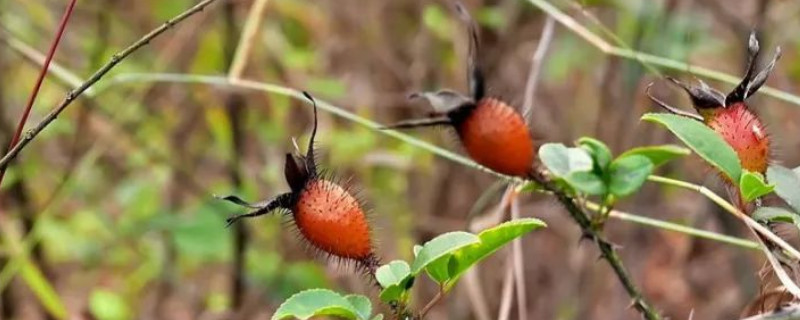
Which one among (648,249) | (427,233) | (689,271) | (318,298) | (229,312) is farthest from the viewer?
(689,271)

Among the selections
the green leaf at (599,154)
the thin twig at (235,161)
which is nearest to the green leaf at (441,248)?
the green leaf at (599,154)

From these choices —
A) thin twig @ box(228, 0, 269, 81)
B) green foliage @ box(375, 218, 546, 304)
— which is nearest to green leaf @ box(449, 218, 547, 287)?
green foliage @ box(375, 218, 546, 304)

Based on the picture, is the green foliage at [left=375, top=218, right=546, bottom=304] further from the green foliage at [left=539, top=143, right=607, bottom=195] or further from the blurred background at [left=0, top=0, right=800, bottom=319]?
the blurred background at [left=0, top=0, right=800, bottom=319]

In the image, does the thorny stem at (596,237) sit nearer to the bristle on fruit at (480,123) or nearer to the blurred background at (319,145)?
the bristle on fruit at (480,123)

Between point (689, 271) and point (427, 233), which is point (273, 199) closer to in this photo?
point (427, 233)

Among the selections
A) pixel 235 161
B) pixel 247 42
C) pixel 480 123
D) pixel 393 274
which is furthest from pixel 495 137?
pixel 235 161

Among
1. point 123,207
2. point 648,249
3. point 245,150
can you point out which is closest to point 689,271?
point 648,249

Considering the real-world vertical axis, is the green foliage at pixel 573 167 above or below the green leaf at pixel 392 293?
above
